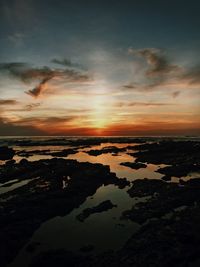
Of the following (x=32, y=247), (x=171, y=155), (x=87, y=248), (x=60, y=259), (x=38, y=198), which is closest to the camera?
(x=60, y=259)

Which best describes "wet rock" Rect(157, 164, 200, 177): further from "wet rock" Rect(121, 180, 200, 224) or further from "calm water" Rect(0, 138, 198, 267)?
"calm water" Rect(0, 138, 198, 267)

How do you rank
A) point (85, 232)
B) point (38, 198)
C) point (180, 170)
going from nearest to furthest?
point (85, 232) < point (38, 198) < point (180, 170)

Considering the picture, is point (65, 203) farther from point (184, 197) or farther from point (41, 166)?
point (41, 166)

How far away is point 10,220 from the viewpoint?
22.3 meters

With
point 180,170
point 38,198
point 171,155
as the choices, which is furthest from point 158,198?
point 171,155

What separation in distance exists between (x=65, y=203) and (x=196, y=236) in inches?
514

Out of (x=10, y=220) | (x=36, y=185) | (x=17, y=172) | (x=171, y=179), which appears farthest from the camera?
(x=17, y=172)

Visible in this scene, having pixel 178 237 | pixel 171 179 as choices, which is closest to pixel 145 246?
pixel 178 237

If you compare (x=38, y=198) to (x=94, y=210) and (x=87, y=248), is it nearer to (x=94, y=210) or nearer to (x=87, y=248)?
(x=94, y=210)

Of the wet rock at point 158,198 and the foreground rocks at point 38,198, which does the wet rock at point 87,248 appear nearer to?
the foreground rocks at point 38,198

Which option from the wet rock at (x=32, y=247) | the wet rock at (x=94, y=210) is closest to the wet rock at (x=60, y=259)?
the wet rock at (x=32, y=247)

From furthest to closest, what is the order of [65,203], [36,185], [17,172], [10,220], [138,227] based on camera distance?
[17,172] < [36,185] < [65,203] < [10,220] < [138,227]

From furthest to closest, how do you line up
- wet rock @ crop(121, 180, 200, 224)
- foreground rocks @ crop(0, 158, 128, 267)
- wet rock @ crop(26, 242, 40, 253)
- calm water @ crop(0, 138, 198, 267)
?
wet rock @ crop(121, 180, 200, 224) < foreground rocks @ crop(0, 158, 128, 267) < calm water @ crop(0, 138, 198, 267) < wet rock @ crop(26, 242, 40, 253)

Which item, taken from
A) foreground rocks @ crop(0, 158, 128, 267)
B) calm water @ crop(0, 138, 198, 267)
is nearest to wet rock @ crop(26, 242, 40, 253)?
calm water @ crop(0, 138, 198, 267)
